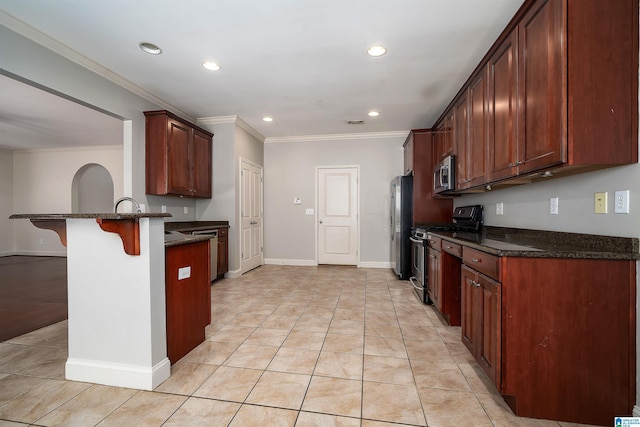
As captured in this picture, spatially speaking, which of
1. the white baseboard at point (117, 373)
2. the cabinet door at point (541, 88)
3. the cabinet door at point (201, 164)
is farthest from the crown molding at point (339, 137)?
the white baseboard at point (117, 373)

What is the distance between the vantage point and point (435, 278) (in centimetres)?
298

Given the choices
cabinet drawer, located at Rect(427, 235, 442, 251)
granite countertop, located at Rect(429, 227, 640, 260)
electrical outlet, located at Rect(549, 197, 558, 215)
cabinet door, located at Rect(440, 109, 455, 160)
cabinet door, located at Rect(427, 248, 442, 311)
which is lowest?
cabinet door, located at Rect(427, 248, 442, 311)

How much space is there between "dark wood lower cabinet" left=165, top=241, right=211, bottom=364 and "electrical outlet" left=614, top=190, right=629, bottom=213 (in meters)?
2.63

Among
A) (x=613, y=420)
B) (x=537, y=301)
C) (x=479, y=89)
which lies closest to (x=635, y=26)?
(x=479, y=89)

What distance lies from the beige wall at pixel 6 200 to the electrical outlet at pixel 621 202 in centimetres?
1032

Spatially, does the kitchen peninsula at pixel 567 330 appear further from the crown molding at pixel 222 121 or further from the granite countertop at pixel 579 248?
the crown molding at pixel 222 121

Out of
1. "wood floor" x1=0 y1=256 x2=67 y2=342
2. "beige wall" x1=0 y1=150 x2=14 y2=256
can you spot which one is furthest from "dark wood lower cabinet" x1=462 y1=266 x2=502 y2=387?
"beige wall" x1=0 y1=150 x2=14 y2=256

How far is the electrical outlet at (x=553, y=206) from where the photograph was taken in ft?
6.45

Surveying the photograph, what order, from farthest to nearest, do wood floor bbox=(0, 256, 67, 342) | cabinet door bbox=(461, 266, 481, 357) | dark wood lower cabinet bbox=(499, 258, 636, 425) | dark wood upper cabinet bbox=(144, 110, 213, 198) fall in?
dark wood upper cabinet bbox=(144, 110, 213, 198) < wood floor bbox=(0, 256, 67, 342) < cabinet door bbox=(461, 266, 481, 357) < dark wood lower cabinet bbox=(499, 258, 636, 425)

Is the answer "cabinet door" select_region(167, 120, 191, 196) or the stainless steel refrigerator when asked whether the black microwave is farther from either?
"cabinet door" select_region(167, 120, 191, 196)

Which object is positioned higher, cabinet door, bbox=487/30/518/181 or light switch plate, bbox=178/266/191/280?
cabinet door, bbox=487/30/518/181

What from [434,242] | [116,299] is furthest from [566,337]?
[116,299]

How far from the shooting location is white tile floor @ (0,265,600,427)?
4.90 feet

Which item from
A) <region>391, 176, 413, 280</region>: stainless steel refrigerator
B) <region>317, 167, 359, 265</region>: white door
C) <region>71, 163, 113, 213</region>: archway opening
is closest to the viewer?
<region>391, 176, 413, 280</region>: stainless steel refrigerator
